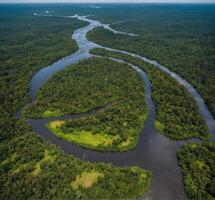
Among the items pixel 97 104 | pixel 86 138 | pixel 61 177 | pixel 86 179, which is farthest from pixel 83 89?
pixel 86 179

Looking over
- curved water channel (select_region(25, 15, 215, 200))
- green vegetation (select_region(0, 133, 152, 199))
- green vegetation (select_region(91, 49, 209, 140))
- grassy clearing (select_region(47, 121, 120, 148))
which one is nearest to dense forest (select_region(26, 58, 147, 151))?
grassy clearing (select_region(47, 121, 120, 148))

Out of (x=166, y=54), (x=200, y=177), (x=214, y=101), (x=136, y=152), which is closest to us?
(x=200, y=177)

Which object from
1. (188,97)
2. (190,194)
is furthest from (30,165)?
(188,97)

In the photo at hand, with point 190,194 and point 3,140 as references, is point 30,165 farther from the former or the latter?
point 190,194

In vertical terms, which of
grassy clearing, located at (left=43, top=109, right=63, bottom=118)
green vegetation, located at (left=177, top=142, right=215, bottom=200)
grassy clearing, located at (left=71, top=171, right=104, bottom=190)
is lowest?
grassy clearing, located at (left=71, top=171, right=104, bottom=190)

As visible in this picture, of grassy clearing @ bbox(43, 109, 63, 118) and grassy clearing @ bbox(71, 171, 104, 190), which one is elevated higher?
grassy clearing @ bbox(43, 109, 63, 118)

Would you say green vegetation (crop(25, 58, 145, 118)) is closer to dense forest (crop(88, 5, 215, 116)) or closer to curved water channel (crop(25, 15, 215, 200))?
curved water channel (crop(25, 15, 215, 200))

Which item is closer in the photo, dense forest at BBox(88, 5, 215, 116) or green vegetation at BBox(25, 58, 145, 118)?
green vegetation at BBox(25, 58, 145, 118)

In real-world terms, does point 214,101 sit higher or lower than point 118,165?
higher
